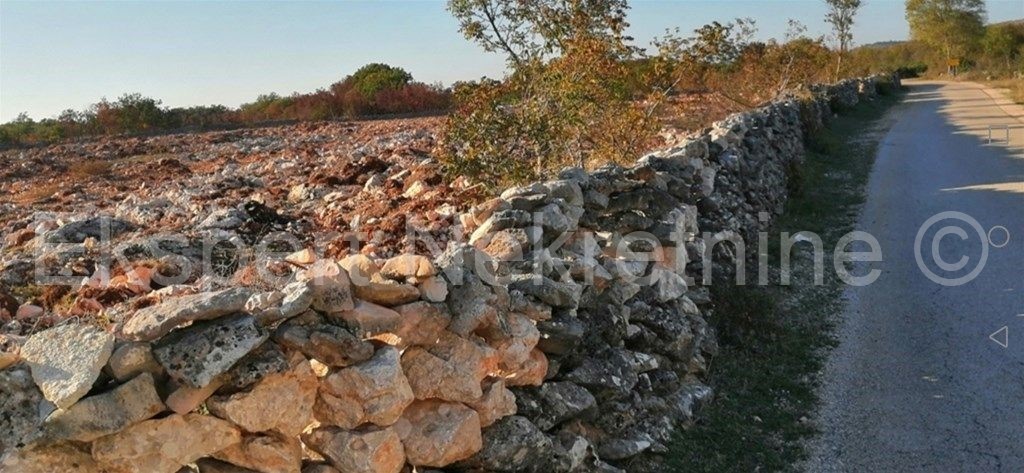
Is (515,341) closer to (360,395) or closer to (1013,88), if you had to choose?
(360,395)

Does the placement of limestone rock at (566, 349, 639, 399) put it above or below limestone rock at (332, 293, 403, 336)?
below

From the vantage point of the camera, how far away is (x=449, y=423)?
410cm

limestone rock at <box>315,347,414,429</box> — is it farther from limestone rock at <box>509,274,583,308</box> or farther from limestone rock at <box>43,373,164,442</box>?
limestone rock at <box>509,274,583,308</box>

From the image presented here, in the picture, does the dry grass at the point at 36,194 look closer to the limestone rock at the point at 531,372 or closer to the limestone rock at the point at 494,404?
the limestone rock at the point at 531,372

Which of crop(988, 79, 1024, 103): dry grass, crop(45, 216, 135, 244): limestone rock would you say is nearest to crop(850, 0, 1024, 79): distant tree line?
crop(988, 79, 1024, 103): dry grass

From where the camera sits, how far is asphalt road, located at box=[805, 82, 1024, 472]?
5418mm

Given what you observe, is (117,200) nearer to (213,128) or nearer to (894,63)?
(213,128)

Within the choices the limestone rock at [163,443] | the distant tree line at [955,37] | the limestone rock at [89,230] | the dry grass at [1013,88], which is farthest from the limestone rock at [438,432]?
the distant tree line at [955,37]

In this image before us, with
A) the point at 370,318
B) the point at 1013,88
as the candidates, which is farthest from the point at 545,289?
the point at 1013,88

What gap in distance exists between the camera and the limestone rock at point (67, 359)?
304cm

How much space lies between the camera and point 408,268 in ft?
14.0

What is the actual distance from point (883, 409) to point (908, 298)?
2.78 metres

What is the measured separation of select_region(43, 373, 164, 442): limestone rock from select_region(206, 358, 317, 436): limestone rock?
29 cm

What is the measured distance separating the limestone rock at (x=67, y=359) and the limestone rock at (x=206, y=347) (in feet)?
0.74
